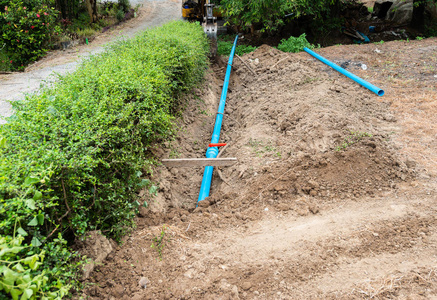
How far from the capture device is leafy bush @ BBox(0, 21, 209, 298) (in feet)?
7.11

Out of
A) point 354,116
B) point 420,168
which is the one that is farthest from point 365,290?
point 354,116

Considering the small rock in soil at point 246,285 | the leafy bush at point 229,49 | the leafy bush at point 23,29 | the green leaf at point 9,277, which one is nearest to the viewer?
the green leaf at point 9,277

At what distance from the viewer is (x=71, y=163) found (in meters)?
2.49

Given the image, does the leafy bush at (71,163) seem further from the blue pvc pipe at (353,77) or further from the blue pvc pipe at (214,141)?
the blue pvc pipe at (353,77)

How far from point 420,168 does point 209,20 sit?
30.6 feet

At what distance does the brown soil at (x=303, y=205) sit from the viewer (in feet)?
9.63

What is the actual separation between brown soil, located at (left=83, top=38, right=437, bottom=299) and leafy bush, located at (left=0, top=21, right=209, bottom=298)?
0.54 metres

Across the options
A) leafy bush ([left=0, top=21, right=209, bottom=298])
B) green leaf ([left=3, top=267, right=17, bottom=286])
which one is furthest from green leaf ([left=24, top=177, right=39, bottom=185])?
green leaf ([left=3, top=267, right=17, bottom=286])

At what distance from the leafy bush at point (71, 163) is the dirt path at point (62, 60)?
757 millimetres

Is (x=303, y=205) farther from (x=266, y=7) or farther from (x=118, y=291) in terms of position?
(x=266, y=7)

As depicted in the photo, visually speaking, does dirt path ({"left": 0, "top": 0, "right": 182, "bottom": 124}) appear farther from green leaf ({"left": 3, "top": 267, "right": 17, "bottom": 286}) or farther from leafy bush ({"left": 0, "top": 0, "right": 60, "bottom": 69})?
green leaf ({"left": 3, "top": 267, "right": 17, "bottom": 286})

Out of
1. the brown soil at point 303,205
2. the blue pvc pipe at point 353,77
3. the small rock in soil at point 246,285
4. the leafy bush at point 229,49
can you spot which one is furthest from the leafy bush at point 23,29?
the small rock in soil at point 246,285

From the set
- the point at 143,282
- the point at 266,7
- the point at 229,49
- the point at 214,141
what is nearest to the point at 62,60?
the point at 229,49

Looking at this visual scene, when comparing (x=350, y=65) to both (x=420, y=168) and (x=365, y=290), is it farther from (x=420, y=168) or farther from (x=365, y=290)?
(x=365, y=290)
